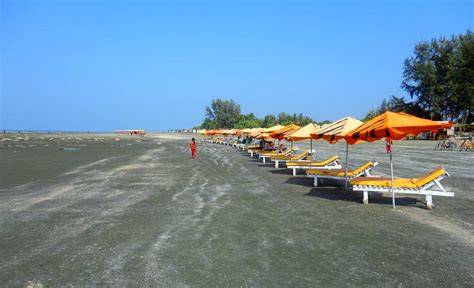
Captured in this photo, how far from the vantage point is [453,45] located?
69.4 m

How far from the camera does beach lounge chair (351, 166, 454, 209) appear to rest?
9778 mm

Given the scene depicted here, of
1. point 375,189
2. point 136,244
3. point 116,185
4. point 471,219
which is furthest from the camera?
point 116,185

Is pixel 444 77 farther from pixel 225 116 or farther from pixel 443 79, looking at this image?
pixel 225 116

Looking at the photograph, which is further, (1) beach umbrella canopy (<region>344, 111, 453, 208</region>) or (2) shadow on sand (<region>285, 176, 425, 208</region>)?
(2) shadow on sand (<region>285, 176, 425, 208</region>)

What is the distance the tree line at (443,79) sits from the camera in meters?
65.0

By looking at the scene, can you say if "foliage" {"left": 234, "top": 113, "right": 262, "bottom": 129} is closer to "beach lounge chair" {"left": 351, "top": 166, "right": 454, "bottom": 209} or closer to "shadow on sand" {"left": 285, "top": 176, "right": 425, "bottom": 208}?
"shadow on sand" {"left": 285, "top": 176, "right": 425, "bottom": 208}

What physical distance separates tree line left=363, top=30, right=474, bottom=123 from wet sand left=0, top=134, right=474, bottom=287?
198 ft

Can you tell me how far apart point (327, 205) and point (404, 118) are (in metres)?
2.85

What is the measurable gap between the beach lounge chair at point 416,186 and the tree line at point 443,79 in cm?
5909

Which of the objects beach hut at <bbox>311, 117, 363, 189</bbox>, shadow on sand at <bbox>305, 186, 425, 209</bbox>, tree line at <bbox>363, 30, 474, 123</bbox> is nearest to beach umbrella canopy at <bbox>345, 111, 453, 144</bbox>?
beach hut at <bbox>311, 117, 363, 189</bbox>

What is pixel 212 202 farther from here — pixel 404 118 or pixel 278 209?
pixel 404 118

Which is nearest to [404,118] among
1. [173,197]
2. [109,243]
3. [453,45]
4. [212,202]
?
[212,202]

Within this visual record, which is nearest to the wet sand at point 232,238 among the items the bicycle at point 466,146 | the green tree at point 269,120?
the bicycle at point 466,146

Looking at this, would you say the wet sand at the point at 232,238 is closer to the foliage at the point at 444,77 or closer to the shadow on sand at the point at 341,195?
the shadow on sand at the point at 341,195
